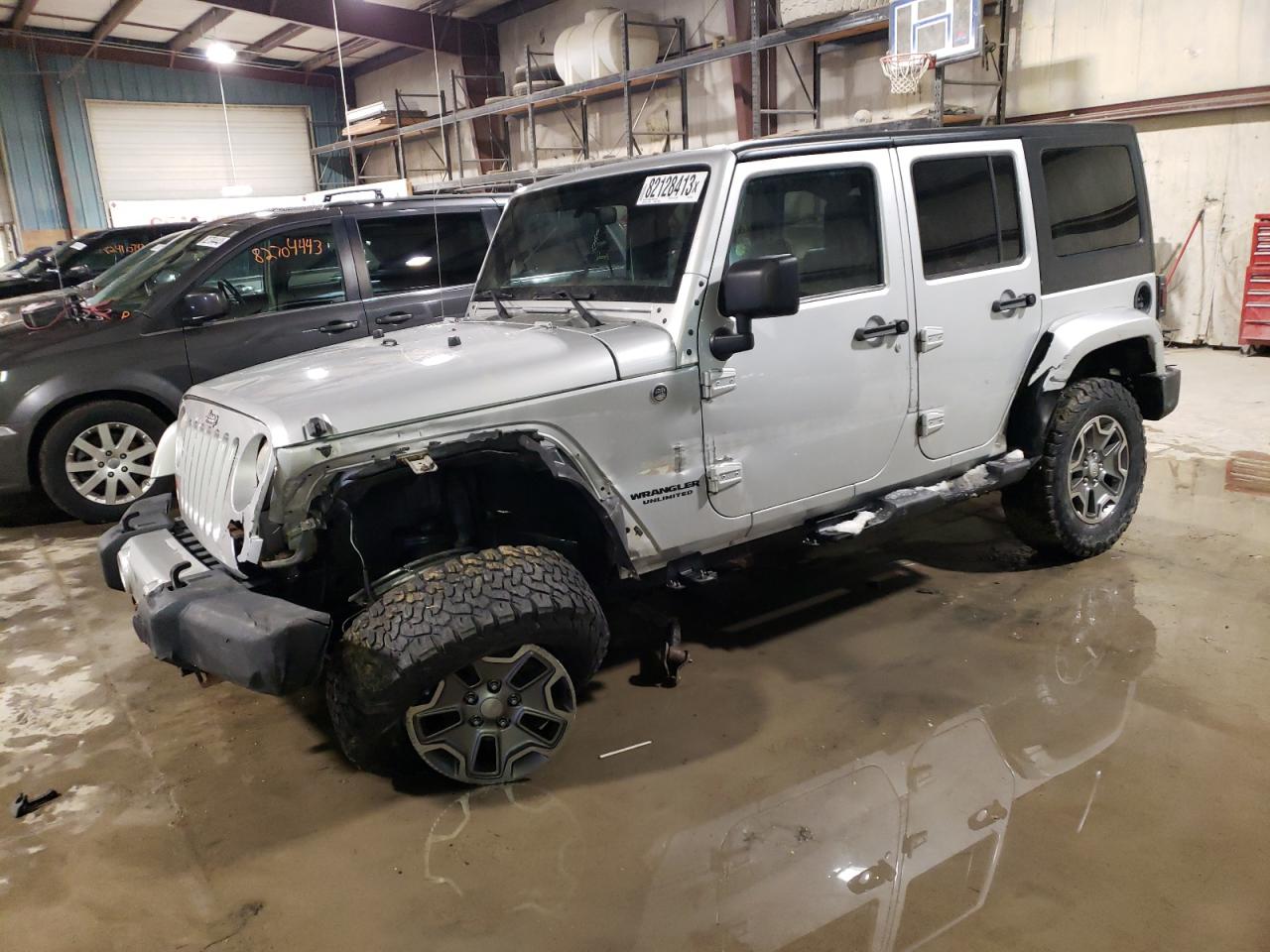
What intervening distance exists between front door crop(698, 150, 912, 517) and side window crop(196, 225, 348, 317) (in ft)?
11.0

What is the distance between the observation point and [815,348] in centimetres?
312

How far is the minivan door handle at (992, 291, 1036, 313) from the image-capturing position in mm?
3596

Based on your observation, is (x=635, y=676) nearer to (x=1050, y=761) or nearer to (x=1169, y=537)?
(x=1050, y=761)

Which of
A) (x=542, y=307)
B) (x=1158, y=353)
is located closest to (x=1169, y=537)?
(x=1158, y=353)

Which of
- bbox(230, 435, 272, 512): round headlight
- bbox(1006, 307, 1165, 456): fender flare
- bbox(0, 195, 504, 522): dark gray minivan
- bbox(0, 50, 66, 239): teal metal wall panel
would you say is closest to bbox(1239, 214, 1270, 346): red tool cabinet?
bbox(1006, 307, 1165, 456): fender flare

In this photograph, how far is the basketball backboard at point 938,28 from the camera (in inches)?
306

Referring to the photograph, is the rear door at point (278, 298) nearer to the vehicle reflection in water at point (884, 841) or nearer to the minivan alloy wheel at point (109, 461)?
the minivan alloy wheel at point (109, 461)

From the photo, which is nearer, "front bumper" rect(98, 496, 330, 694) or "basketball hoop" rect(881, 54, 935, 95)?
"front bumper" rect(98, 496, 330, 694)

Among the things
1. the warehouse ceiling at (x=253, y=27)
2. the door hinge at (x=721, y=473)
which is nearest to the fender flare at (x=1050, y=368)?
the door hinge at (x=721, y=473)

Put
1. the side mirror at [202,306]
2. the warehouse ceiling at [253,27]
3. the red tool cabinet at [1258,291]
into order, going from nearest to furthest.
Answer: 1. the side mirror at [202,306]
2. the red tool cabinet at [1258,291]
3. the warehouse ceiling at [253,27]

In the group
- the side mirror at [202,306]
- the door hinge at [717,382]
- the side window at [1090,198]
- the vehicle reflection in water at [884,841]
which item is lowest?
the vehicle reflection in water at [884,841]

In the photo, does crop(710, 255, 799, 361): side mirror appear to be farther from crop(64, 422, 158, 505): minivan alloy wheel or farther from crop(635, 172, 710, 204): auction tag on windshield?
crop(64, 422, 158, 505): minivan alloy wheel

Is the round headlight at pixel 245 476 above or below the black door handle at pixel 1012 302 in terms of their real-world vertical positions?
below

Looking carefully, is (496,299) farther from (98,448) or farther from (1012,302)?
(98,448)
